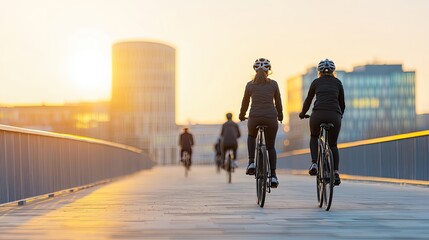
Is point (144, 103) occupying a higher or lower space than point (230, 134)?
higher

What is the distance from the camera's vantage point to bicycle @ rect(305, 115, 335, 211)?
9617 millimetres

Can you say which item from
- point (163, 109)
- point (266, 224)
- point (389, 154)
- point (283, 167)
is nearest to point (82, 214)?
point (266, 224)

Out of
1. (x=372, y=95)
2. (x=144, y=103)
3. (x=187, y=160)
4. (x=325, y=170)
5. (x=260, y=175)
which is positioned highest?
(x=372, y=95)

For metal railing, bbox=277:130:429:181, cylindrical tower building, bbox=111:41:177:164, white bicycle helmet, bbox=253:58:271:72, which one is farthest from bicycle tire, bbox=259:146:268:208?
cylindrical tower building, bbox=111:41:177:164

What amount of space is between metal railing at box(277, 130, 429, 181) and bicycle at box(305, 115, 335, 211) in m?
7.07

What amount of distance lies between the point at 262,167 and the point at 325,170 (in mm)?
1044

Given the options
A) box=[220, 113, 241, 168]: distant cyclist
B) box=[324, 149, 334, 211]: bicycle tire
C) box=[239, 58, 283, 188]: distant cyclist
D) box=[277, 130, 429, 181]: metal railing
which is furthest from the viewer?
box=[220, 113, 241, 168]: distant cyclist

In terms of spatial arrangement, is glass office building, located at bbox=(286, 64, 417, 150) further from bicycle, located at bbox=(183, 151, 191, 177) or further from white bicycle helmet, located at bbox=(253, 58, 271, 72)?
white bicycle helmet, located at bbox=(253, 58, 271, 72)

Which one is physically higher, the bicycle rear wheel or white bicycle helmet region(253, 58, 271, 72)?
white bicycle helmet region(253, 58, 271, 72)

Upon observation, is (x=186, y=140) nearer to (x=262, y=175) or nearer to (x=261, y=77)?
(x=261, y=77)

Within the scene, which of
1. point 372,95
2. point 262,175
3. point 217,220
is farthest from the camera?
point 372,95

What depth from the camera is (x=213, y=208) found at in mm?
10531

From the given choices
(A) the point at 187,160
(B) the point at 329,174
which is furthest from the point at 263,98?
(A) the point at 187,160

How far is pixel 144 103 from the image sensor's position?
192 metres
